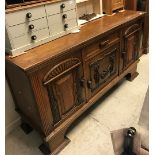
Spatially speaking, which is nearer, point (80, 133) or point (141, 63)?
point (80, 133)

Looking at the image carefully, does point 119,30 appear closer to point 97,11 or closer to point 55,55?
point 97,11

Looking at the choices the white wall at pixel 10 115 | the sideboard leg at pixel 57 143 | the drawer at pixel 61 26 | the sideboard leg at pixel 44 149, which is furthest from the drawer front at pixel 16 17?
the sideboard leg at pixel 44 149

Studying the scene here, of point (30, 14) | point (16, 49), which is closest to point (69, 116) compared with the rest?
point (16, 49)

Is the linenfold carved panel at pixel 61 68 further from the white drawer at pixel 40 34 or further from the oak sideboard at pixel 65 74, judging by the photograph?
the white drawer at pixel 40 34

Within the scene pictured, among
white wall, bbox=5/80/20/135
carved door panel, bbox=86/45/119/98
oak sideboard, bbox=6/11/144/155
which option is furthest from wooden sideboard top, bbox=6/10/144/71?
white wall, bbox=5/80/20/135

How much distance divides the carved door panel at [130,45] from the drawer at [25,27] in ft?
2.92

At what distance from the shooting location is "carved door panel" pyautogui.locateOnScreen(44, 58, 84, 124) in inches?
48.8

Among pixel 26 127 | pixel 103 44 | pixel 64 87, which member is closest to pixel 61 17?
pixel 103 44

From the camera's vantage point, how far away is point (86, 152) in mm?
1437

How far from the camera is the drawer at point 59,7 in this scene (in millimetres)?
1301

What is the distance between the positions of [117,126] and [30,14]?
116 cm

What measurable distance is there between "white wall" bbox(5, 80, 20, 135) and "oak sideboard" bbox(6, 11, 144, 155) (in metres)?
0.06

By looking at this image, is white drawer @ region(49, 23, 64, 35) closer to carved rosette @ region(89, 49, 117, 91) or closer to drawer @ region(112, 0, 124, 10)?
carved rosette @ region(89, 49, 117, 91)
